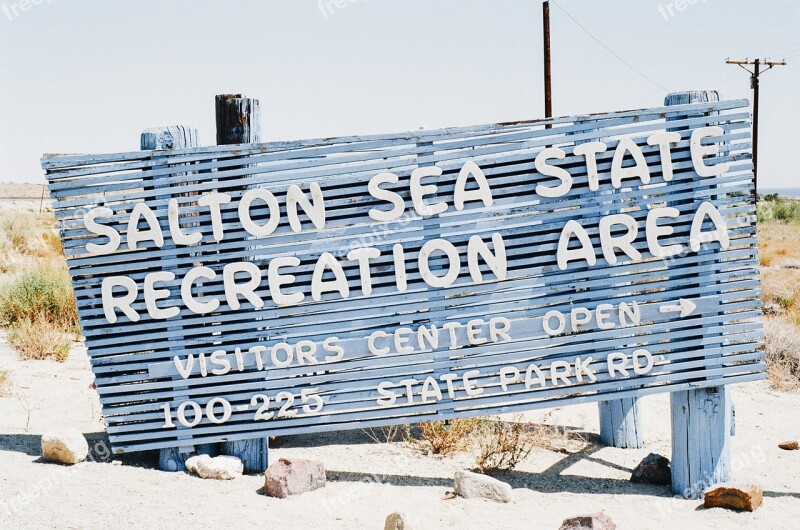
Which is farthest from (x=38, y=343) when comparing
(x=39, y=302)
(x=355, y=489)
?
(x=355, y=489)

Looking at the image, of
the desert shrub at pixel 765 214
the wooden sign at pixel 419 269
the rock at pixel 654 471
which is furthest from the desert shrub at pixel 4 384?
the desert shrub at pixel 765 214

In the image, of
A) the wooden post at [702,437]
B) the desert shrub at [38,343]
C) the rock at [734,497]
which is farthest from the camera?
the desert shrub at [38,343]

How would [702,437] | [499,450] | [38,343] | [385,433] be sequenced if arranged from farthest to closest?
[38,343] < [385,433] < [499,450] < [702,437]

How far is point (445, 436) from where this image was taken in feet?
20.3

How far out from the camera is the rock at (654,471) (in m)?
5.62

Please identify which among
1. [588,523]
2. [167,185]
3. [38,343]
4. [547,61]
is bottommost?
[588,523]

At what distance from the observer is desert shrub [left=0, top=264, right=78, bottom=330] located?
33.1 ft

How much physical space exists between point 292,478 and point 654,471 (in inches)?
108

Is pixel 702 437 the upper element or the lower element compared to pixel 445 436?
upper

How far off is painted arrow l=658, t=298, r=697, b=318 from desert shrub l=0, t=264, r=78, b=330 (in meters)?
7.94

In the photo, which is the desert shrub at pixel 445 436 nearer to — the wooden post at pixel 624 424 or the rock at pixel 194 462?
the wooden post at pixel 624 424

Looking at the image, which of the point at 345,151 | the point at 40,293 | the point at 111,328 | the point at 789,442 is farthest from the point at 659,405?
the point at 40,293

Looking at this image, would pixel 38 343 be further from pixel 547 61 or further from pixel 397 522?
pixel 547 61

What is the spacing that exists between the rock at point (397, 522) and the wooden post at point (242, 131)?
4.96ft
